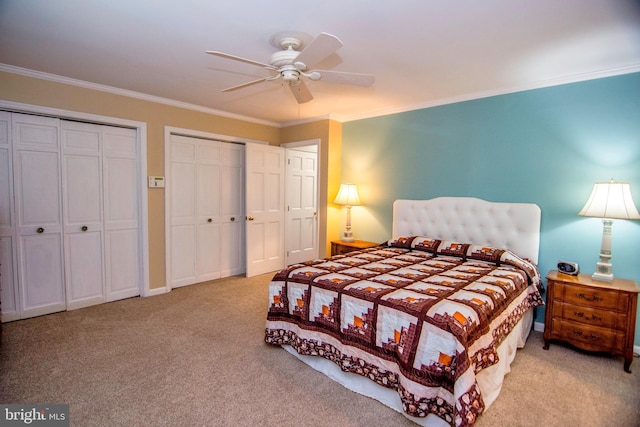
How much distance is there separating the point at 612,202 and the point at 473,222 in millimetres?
1174

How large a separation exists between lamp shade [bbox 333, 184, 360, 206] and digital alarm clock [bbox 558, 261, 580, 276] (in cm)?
234

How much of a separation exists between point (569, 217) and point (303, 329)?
2.63 m

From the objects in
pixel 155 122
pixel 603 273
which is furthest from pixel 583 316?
pixel 155 122

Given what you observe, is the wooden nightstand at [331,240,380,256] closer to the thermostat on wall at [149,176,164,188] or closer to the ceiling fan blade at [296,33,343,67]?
the thermostat on wall at [149,176,164,188]

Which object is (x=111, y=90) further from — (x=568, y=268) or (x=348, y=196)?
(x=568, y=268)

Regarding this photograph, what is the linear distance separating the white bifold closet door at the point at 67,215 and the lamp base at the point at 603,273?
15.1 ft

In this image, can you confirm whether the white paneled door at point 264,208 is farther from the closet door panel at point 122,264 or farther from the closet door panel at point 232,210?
the closet door panel at point 122,264

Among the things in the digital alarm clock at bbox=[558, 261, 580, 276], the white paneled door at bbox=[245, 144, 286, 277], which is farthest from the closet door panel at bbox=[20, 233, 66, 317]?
the digital alarm clock at bbox=[558, 261, 580, 276]

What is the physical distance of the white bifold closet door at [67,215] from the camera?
122 inches

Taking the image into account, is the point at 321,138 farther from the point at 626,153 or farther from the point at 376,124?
the point at 626,153

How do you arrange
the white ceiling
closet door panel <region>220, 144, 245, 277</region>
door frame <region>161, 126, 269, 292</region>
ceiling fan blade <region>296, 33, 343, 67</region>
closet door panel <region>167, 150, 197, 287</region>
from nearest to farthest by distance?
ceiling fan blade <region>296, 33, 343, 67</region> → the white ceiling → door frame <region>161, 126, 269, 292</region> → closet door panel <region>167, 150, 197, 287</region> → closet door panel <region>220, 144, 245, 277</region>

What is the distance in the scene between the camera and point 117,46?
2498mm

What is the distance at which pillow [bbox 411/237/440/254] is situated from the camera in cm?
351

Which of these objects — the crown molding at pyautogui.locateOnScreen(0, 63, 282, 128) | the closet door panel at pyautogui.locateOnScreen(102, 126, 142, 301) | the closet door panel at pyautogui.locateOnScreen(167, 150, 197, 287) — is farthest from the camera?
the closet door panel at pyautogui.locateOnScreen(167, 150, 197, 287)
